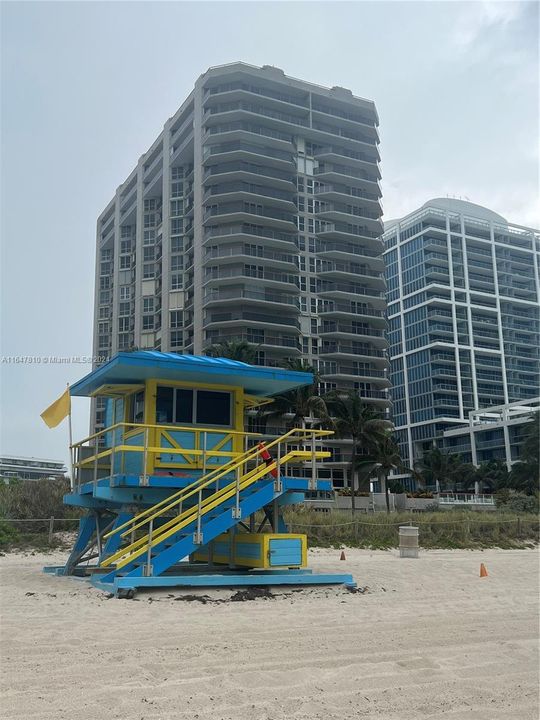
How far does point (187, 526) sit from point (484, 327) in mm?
123014

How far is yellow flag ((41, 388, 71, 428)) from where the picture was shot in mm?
19188

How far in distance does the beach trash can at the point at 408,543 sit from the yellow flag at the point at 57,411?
43.3ft

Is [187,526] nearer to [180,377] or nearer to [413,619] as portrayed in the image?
[180,377]

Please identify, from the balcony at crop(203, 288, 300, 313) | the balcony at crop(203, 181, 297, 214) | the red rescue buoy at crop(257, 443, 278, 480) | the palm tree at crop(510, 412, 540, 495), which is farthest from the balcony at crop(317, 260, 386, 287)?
the red rescue buoy at crop(257, 443, 278, 480)

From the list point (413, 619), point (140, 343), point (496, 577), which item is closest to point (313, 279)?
point (140, 343)

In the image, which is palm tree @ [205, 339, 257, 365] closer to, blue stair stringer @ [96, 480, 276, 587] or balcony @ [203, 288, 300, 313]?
balcony @ [203, 288, 300, 313]

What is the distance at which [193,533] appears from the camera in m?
14.4

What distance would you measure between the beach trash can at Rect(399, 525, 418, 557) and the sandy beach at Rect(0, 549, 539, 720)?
10413 millimetres

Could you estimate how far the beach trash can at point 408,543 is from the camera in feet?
82.5

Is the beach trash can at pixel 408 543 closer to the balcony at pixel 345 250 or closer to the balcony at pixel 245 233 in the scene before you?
the balcony at pixel 245 233

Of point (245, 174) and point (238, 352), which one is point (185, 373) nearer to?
point (238, 352)

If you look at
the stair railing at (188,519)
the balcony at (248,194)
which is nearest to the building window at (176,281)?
the balcony at (248,194)

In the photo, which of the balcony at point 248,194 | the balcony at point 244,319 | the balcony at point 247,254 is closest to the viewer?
the balcony at point 244,319

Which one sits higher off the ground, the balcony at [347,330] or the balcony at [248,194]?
A: the balcony at [248,194]
